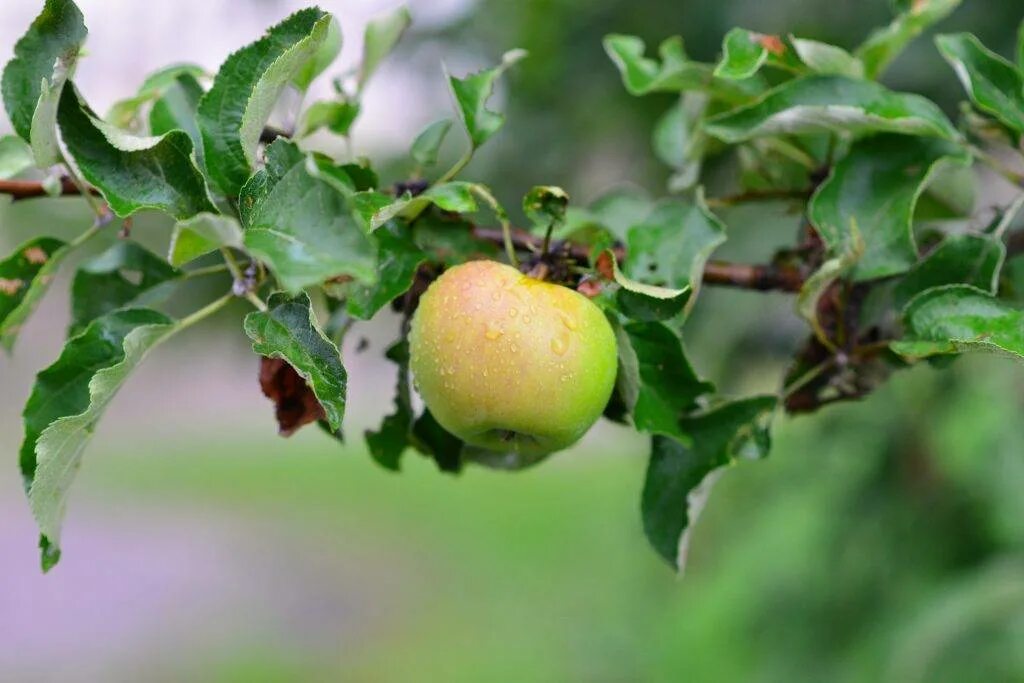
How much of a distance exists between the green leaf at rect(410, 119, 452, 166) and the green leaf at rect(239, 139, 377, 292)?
0.23 m

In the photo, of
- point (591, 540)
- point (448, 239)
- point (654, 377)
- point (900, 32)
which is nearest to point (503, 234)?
point (448, 239)

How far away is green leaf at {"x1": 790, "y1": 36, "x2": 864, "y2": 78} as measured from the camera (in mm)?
748

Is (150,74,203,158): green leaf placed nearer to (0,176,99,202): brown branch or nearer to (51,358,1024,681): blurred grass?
(0,176,99,202): brown branch

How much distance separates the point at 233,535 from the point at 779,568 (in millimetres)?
5574

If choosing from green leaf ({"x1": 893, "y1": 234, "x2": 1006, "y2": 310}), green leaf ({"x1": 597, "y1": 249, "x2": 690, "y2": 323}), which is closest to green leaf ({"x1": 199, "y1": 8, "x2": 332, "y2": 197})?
green leaf ({"x1": 597, "y1": 249, "x2": 690, "y2": 323})

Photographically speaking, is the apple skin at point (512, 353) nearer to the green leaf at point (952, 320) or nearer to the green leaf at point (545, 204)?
the green leaf at point (545, 204)

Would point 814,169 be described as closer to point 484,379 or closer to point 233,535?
point 484,379

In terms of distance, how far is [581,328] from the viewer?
1.99 feet

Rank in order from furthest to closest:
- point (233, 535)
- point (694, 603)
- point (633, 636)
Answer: point (233, 535)
point (633, 636)
point (694, 603)

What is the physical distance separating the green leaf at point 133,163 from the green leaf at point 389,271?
100mm

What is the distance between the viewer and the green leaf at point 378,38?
816 mm

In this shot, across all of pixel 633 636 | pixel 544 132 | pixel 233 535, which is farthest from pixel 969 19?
pixel 233 535

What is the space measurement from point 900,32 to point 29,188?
65 cm

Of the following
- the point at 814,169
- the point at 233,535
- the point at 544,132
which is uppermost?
the point at 814,169
